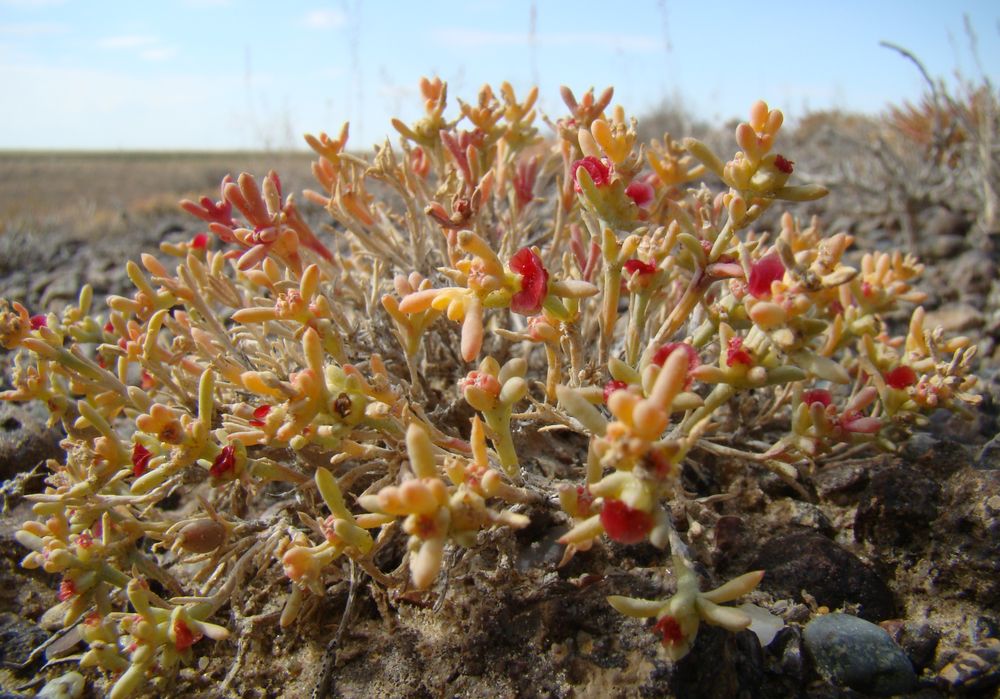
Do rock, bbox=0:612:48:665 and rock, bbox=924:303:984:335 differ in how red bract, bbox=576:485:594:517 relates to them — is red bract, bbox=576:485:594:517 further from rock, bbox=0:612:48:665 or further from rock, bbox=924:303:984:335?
rock, bbox=924:303:984:335

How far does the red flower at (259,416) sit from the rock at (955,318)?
3487mm

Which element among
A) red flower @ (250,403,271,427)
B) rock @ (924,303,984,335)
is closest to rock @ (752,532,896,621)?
red flower @ (250,403,271,427)

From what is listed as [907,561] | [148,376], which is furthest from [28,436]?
[907,561]

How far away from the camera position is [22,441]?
277cm

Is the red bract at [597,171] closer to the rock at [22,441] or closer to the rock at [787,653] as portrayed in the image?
the rock at [787,653]

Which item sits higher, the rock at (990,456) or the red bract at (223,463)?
the red bract at (223,463)

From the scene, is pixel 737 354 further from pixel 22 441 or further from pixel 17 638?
pixel 22 441

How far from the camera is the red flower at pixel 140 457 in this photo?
6.23ft

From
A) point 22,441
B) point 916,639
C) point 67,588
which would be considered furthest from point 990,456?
point 22,441

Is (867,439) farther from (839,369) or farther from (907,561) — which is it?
(839,369)

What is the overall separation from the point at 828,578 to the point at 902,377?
68 cm

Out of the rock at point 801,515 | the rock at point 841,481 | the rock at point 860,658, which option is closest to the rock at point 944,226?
the rock at point 841,481

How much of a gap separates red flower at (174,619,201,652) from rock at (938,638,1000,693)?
74.6 inches

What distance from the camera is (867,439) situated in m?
1.95
